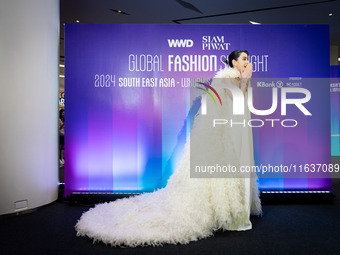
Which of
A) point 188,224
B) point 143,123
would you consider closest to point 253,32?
point 143,123

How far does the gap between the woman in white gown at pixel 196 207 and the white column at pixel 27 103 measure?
1.11 meters

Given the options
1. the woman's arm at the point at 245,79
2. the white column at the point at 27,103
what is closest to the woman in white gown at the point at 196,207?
the woman's arm at the point at 245,79

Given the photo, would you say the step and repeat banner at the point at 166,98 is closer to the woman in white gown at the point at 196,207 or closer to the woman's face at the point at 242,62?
the woman's face at the point at 242,62

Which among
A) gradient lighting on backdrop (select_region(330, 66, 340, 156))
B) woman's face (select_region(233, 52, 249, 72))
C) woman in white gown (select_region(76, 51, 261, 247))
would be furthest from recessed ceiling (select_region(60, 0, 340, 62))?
woman in white gown (select_region(76, 51, 261, 247))

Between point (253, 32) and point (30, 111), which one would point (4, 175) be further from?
point (253, 32)

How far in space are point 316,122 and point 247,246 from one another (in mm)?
2363

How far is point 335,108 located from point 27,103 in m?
7.30

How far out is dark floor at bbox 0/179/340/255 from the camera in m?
2.42

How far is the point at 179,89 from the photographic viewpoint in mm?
4012

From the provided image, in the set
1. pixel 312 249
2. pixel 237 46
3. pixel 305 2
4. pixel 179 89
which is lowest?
pixel 312 249

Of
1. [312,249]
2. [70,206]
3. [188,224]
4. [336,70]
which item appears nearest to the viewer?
[312,249]

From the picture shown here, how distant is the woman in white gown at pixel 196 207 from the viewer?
2562mm

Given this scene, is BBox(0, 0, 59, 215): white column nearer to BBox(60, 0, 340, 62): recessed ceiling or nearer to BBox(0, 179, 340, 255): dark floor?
BBox(0, 179, 340, 255): dark floor

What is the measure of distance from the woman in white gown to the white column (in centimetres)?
111
